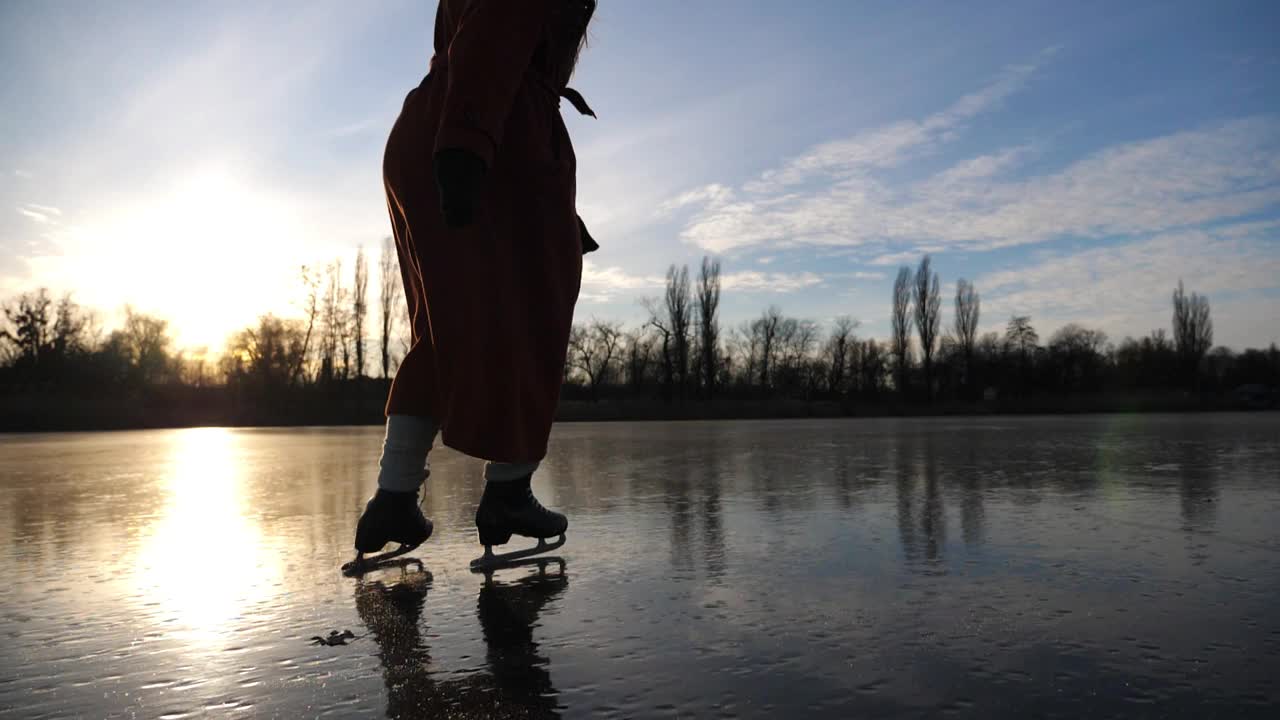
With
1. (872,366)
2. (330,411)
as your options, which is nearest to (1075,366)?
(872,366)

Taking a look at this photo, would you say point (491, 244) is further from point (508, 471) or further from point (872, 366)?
point (872, 366)

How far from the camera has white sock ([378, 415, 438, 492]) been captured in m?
1.98

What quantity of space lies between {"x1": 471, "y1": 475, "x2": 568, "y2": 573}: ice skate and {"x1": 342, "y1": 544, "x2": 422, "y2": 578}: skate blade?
0.59ft

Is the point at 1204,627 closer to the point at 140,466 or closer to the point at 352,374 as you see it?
the point at 140,466

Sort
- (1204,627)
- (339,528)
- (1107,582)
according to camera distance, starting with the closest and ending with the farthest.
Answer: (1204,627) → (1107,582) → (339,528)

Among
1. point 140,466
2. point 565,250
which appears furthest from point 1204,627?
point 140,466

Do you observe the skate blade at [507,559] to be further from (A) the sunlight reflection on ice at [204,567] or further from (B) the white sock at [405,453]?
(A) the sunlight reflection on ice at [204,567]

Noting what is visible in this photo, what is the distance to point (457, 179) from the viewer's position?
1816 millimetres

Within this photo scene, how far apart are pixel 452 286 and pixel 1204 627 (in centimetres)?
158

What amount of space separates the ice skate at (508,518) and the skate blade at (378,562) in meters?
0.18

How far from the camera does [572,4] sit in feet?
7.22

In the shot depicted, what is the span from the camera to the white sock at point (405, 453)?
1977 mm

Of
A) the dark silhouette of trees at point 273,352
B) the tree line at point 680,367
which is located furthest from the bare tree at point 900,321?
the dark silhouette of trees at point 273,352

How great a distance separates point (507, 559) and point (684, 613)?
66 centimetres
